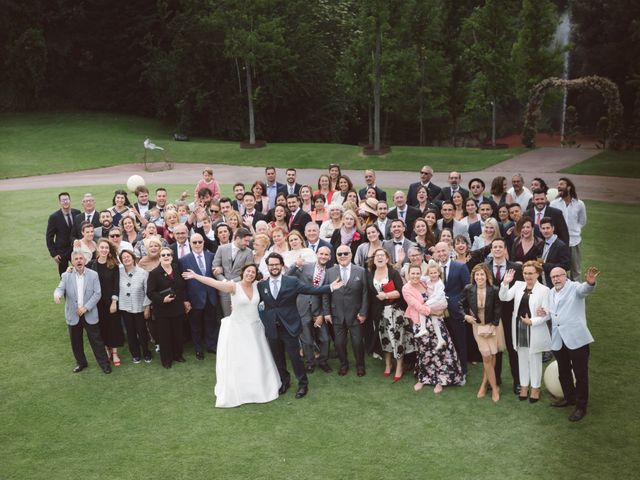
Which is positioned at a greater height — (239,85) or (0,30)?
(0,30)

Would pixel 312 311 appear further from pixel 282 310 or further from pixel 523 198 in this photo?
pixel 523 198

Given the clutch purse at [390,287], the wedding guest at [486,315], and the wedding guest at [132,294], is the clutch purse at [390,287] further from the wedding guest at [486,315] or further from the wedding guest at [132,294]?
the wedding guest at [132,294]

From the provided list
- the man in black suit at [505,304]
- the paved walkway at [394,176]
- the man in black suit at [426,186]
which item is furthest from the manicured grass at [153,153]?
the man in black suit at [505,304]

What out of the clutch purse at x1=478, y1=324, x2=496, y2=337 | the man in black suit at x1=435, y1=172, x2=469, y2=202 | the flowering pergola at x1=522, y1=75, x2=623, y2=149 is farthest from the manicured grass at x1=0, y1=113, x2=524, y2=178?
the clutch purse at x1=478, y1=324, x2=496, y2=337

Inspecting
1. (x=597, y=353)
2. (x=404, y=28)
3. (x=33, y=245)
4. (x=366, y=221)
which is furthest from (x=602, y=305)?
(x=404, y=28)

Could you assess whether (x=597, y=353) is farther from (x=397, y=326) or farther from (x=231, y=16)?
(x=231, y=16)

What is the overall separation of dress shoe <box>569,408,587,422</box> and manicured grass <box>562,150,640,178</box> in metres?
20.1

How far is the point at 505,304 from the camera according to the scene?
8.48 m

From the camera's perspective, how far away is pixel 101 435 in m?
7.91

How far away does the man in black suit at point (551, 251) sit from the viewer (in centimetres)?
944

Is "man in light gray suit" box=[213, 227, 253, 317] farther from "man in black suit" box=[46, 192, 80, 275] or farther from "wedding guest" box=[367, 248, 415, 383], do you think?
"man in black suit" box=[46, 192, 80, 275]

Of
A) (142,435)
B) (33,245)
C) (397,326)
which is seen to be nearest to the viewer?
(142,435)

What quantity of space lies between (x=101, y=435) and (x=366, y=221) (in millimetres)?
5594

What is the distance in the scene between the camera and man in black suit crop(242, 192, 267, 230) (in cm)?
1205
